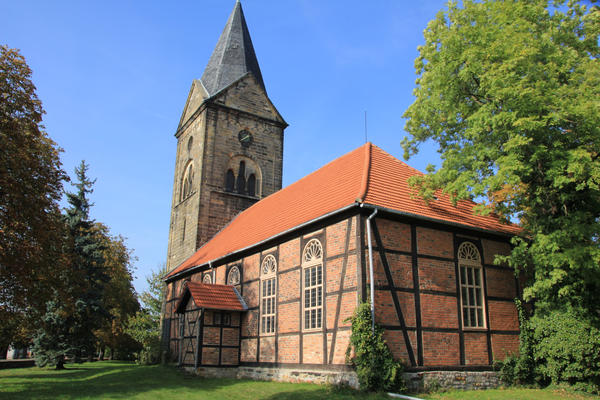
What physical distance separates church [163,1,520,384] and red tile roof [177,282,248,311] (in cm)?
5

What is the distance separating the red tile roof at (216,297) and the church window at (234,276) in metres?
0.36

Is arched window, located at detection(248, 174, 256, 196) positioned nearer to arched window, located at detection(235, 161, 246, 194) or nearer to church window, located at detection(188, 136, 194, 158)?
arched window, located at detection(235, 161, 246, 194)

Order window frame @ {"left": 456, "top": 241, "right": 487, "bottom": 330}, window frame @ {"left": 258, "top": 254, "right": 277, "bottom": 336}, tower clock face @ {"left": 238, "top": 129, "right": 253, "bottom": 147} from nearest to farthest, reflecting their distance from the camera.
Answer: window frame @ {"left": 456, "top": 241, "right": 487, "bottom": 330} → window frame @ {"left": 258, "top": 254, "right": 277, "bottom": 336} → tower clock face @ {"left": 238, "top": 129, "right": 253, "bottom": 147}

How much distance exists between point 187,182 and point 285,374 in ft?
55.8

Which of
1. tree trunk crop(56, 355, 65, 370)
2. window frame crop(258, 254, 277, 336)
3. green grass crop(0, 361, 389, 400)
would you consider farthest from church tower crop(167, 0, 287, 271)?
green grass crop(0, 361, 389, 400)

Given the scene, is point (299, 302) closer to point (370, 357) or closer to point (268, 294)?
point (268, 294)

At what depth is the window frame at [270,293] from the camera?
1605 centimetres

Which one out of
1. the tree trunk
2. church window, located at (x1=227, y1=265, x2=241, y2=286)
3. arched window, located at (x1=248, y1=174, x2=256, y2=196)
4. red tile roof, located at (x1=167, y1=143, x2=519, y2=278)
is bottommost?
the tree trunk

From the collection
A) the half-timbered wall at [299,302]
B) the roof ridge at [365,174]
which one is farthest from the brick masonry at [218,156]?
the roof ridge at [365,174]

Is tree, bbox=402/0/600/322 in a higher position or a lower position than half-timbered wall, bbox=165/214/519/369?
higher

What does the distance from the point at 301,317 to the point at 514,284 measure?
278 inches

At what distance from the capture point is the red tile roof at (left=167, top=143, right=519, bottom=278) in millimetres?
14195

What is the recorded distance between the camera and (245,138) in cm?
2817

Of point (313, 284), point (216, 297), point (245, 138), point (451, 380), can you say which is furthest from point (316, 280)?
point (245, 138)
